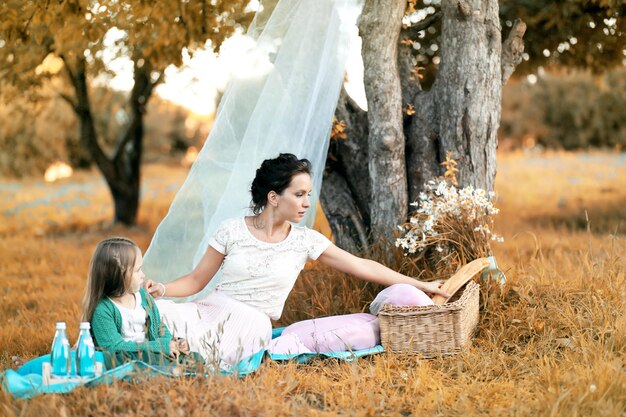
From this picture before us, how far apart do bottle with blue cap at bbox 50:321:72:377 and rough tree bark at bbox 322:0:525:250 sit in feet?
8.00

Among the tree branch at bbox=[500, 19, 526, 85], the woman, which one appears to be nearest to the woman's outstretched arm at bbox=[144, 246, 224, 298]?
the woman

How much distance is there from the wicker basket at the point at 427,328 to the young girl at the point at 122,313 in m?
1.10

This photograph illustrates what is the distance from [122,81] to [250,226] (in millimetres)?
7496

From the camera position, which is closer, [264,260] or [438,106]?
[264,260]

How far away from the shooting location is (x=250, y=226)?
439cm

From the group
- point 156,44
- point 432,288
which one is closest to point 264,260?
point 432,288

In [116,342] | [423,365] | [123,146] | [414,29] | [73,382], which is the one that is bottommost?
[423,365]

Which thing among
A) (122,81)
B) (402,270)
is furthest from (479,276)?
(122,81)

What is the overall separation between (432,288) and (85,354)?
6.53 feet

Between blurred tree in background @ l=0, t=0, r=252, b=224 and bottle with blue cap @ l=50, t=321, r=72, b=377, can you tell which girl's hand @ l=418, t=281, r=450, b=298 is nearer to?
bottle with blue cap @ l=50, t=321, r=72, b=377

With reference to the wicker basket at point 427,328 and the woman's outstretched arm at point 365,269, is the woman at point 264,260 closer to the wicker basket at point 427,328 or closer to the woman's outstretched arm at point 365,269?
the woman's outstretched arm at point 365,269

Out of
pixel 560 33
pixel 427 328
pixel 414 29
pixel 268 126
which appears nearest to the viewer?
pixel 427 328

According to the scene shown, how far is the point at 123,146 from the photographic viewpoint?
10.8 metres

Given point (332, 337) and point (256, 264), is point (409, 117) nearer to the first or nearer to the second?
point (256, 264)
